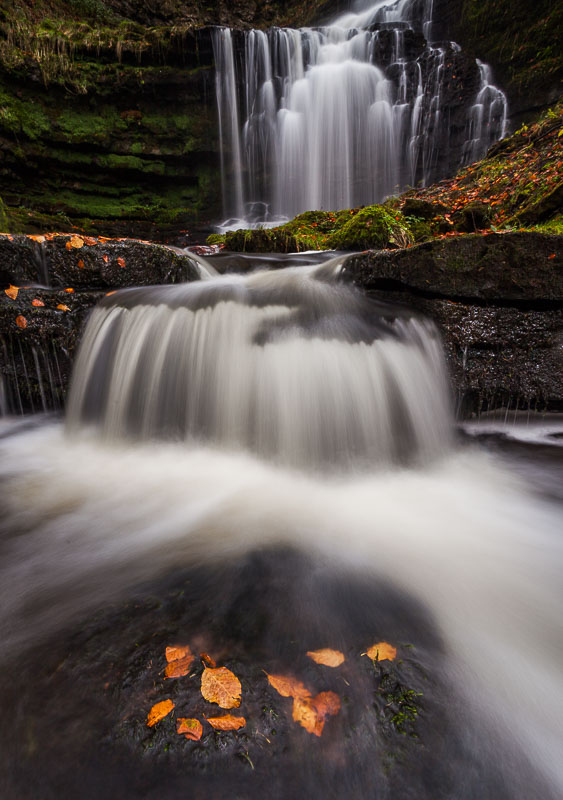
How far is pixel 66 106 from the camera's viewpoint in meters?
11.0

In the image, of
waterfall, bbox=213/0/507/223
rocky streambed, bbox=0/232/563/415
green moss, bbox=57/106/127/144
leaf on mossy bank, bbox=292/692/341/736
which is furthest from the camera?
waterfall, bbox=213/0/507/223

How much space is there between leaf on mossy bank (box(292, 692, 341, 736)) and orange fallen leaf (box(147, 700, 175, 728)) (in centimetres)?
36

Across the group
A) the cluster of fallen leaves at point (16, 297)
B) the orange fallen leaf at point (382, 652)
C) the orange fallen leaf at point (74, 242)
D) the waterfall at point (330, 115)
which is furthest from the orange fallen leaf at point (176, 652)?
the waterfall at point (330, 115)

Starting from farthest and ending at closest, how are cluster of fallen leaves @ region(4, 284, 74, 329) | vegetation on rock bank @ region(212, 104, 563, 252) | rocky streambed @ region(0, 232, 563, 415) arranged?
1. vegetation on rock bank @ region(212, 104, 563, 252)
2. cluster of fallen leaves @ region(4, 284, 74, 329)
3. rocky streambed @ region(0, 232, 563, 415)

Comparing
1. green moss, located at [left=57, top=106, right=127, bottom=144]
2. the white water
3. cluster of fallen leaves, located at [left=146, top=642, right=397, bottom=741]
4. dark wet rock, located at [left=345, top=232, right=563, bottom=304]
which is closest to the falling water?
dark wet rock, located at [left=345, top=232, right=563, bottom=304]

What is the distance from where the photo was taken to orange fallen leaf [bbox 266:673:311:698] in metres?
1.07

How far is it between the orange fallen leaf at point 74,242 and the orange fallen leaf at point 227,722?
4.22 metres

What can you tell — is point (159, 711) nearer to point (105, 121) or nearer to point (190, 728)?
point (190, 728)

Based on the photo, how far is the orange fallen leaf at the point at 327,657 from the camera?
118cm

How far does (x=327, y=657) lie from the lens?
1.20 metres

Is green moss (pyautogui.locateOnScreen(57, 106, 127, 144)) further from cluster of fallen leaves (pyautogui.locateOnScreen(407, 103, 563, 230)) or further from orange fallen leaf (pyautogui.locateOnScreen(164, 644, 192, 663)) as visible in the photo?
orange fallen leaf (pyautogui.locateOnScreen(164, 644, 192, 663))

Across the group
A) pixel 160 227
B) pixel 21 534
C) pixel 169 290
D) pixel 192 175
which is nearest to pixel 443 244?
pixel 169 290

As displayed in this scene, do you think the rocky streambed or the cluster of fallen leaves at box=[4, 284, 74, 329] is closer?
the rocky streambed

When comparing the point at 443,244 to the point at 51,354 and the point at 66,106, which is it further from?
the point at 66,106
